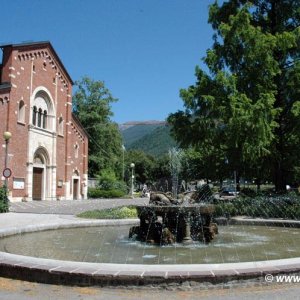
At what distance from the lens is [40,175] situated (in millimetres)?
41969

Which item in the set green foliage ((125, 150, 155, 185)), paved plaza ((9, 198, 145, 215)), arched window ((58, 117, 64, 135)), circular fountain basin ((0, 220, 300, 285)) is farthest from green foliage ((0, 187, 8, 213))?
green foliage ((125, 150, 155, 185))

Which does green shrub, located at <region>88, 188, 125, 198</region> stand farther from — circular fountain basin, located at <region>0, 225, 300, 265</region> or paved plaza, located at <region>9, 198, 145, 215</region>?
circular fountain basin, located at <region>0, 225, 300, 265</region>

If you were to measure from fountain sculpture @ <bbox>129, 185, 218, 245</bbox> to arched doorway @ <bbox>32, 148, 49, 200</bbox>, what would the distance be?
100ft

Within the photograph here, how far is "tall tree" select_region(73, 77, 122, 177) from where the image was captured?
6575 cm

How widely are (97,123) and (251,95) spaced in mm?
45685

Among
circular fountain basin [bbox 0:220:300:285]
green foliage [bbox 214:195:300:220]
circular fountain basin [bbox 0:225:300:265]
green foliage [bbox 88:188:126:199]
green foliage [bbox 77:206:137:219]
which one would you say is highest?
green foliage [bbox 88:188:126:199]

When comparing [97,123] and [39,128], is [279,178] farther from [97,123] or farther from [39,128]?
[97,123]

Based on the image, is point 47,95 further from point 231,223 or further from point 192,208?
point 192,208

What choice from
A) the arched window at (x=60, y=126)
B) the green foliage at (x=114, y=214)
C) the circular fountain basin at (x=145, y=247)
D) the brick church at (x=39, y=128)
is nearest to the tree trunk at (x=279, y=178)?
the green foliage at (x=114, y=214)

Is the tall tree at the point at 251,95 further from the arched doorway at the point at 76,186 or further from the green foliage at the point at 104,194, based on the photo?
the green foliage at the point at 104,194

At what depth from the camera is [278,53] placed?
2411 centimetres

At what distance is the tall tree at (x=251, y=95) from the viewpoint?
20.7m

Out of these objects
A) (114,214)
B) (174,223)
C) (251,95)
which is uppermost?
(251,95)

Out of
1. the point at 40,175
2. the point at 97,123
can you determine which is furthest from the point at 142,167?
Result: the point at 40,175
